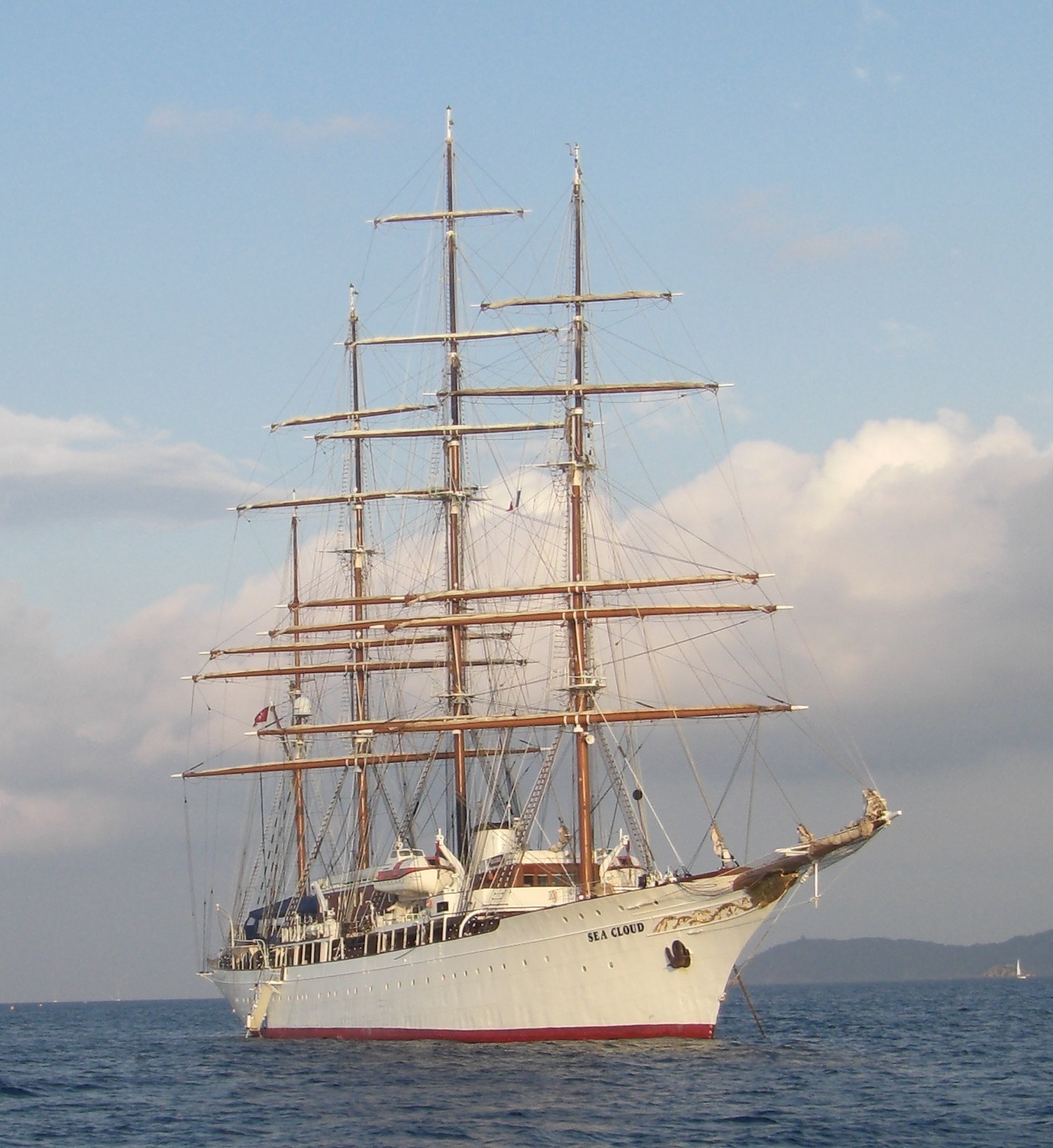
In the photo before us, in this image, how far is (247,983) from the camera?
9144cm

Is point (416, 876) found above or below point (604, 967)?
above

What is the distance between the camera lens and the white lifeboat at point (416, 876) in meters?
72.8

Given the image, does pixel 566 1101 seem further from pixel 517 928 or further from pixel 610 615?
pixel 610 615

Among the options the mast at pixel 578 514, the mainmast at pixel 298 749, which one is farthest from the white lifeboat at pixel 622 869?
the mainmast at pixel 298 749

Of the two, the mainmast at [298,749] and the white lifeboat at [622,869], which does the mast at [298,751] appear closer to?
the mainmast at [298,749]

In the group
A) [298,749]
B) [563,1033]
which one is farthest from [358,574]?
[563,1033]

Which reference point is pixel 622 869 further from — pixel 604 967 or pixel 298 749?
pixel 298 749

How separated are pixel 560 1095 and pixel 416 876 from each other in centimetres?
2497

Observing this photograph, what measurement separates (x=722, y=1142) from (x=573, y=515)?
109 feet

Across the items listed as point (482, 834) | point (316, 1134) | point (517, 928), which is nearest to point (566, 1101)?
point (316, 1134)

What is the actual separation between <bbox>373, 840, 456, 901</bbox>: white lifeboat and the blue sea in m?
6.91

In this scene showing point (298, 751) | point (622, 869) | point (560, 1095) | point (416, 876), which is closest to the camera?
point (560, 1095)

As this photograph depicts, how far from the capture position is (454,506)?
82000 millimetres

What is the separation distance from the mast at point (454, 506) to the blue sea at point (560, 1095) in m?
16.3
